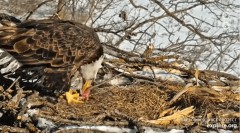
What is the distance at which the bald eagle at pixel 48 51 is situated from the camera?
3.61 m

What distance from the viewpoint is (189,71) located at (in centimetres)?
418

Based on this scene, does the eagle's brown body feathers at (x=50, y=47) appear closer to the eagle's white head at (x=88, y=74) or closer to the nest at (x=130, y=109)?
the eagle's white head at (x=88, y=74)

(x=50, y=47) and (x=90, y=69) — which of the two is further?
(x=90, y=69)

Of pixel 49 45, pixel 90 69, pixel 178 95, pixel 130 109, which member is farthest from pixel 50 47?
pixel 178 95

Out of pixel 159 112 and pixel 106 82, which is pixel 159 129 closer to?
pixel 159 112

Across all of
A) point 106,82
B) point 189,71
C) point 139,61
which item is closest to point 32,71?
point 106,82

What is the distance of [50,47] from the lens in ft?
12.0

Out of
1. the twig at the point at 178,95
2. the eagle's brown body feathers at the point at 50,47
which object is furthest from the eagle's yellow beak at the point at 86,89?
the twig at the point at 178,95

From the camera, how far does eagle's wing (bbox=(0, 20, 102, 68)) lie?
3596 mm

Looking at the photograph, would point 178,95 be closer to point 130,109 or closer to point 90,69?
point 130,109

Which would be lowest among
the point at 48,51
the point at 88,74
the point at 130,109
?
the point at 130,109

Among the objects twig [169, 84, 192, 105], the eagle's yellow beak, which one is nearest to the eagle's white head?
the eagle's yellow beak

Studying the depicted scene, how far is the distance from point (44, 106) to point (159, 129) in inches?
33.6

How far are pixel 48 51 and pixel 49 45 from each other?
1.9 inches
